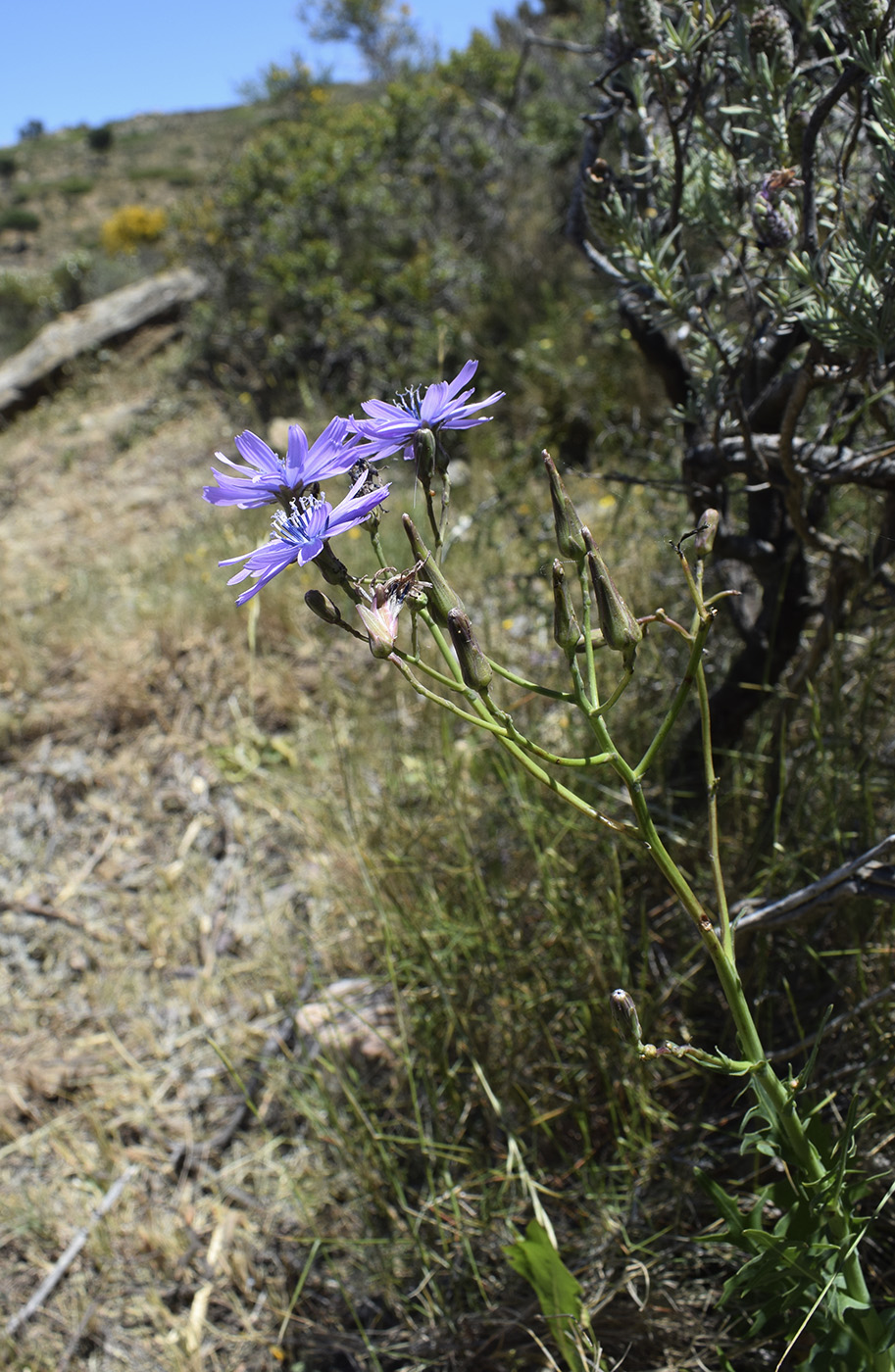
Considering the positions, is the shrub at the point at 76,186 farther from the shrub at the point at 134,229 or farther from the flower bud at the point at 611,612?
the flower bud at the point at 611,612

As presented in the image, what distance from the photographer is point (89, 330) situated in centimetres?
851

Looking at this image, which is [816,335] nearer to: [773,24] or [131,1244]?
[773,24]

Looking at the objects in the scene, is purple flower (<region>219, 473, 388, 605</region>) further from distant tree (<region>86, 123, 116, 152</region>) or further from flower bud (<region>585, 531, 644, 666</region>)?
distant tree (<region>86, 123, 116, 152</region>)

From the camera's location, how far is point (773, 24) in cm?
121

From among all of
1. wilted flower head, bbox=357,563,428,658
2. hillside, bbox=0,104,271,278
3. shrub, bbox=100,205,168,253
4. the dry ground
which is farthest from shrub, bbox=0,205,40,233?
wilted flower head, bbox=357,563,428,658

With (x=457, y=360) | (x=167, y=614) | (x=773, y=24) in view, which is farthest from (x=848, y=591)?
(x=457, y=360)

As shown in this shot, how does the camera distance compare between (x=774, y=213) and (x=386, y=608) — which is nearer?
(x=386, y=608)

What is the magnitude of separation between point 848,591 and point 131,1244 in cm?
198

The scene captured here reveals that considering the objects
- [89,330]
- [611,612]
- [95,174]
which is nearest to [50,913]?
[611,612]

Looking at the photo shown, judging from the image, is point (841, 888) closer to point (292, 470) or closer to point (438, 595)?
point (438, 595)

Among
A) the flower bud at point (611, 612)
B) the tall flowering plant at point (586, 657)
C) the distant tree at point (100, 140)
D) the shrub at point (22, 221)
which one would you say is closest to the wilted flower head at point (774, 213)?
the tall flowering plant at point (586, 657)

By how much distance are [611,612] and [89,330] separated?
29.8 ft

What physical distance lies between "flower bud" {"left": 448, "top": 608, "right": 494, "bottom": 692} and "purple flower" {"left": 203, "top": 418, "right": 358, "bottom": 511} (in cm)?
19

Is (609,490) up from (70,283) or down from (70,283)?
down
